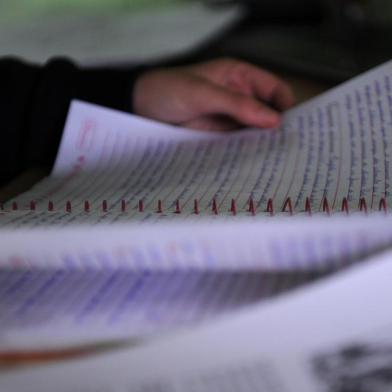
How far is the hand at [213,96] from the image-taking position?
506mm

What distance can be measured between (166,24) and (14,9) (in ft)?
1.07

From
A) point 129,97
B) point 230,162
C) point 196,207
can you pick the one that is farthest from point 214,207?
point 129,97

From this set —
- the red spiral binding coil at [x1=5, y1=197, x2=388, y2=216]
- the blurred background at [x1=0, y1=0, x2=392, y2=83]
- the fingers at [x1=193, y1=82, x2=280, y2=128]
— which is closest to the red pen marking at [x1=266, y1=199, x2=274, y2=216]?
the red spiral binding coil at [x1=5, y1=197, x2=388, y2=216]

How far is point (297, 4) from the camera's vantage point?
0.92 m

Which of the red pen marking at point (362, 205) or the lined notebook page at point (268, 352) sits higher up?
the red pen marking at point (362, 205)

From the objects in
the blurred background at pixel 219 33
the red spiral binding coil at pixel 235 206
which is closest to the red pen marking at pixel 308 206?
the red spiral binding coil at pixel 235 206

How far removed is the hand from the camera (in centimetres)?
51

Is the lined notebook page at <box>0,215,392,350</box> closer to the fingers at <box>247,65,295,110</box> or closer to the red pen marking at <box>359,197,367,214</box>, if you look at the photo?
the red pen marking at <box>359,197,367,214</box>

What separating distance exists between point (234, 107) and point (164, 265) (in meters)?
0.27

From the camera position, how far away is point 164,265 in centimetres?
26

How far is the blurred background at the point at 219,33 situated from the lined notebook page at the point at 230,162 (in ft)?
0.47

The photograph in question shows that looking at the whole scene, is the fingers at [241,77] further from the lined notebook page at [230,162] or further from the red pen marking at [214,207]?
the red pen marking at [214,207]

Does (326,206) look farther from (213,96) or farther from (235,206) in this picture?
(213,96)

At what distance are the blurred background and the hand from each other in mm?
81
